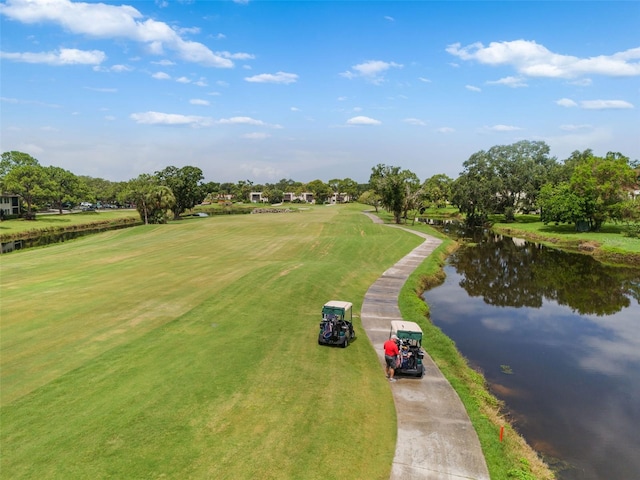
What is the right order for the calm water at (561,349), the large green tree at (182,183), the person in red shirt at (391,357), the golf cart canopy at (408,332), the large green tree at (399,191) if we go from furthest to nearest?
the large green tree at (182,183) < the large green tree at (399,191) < the golf cart canopy at (408,332) < the person in red shirt at (391,357) < the calm water at (561,349)

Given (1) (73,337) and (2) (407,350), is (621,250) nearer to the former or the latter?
(2) (407,350)

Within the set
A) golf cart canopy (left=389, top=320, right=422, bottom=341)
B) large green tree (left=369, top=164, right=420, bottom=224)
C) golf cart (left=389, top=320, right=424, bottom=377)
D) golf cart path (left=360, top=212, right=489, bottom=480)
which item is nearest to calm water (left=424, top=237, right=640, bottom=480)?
golf cart path (left=360, top=212, right=489, bottom=480)

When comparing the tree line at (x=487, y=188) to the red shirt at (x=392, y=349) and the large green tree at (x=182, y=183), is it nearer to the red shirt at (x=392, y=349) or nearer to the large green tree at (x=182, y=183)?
the large green tree at (x=182, y=183)

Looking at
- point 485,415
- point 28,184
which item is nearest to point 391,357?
point 485,415

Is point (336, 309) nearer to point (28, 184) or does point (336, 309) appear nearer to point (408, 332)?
point (408, 332)

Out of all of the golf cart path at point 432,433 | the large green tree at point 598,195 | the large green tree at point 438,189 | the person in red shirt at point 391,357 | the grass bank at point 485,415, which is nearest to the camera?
the golf cart path at point 432,433

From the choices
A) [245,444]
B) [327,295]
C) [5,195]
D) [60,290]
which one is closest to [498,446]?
[245,444]

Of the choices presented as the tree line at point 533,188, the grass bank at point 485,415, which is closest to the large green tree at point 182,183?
the tree line at point 533,188
